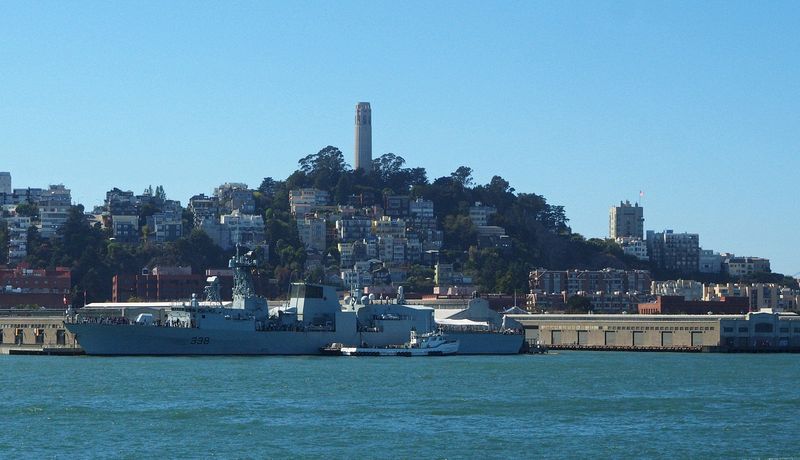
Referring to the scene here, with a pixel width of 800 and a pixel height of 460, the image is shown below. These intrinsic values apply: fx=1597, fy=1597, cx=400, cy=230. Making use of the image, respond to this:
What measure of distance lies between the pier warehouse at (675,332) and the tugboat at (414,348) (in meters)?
20.9

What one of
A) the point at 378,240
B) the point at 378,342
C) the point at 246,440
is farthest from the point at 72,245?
the point at 246,440

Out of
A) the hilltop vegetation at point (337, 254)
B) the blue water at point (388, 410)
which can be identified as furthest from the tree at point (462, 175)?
the blue water at point (388, 410)

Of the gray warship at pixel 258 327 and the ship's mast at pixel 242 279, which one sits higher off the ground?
the ship's mast at pixel 242 279

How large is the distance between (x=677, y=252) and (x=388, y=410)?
5356 inches

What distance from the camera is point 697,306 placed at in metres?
126

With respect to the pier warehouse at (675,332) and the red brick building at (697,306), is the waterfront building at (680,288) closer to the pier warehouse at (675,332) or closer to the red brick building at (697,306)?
the red brick building at (697,306)

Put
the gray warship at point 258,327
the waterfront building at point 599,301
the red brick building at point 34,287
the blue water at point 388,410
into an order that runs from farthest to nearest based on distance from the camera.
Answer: the waterfront building at point 599,301 → the red brick building at point 34,287 → the gray warship at point 258,327 → the blue water at point 388,410

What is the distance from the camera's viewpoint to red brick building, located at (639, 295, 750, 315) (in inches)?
4909

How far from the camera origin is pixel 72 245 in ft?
466

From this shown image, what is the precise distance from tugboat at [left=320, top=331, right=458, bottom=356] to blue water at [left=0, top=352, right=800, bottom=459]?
6.69m

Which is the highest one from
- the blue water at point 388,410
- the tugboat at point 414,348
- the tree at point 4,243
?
the tree at point 4,243

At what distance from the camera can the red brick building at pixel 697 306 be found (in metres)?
125

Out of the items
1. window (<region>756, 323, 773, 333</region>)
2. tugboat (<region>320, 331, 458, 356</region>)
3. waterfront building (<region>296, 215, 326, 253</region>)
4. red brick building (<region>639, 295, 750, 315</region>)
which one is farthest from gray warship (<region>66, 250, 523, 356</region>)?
waterfront building (<region>296, 215, 326, 253</region>)

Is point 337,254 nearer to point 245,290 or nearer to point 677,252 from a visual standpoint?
point 677,252
